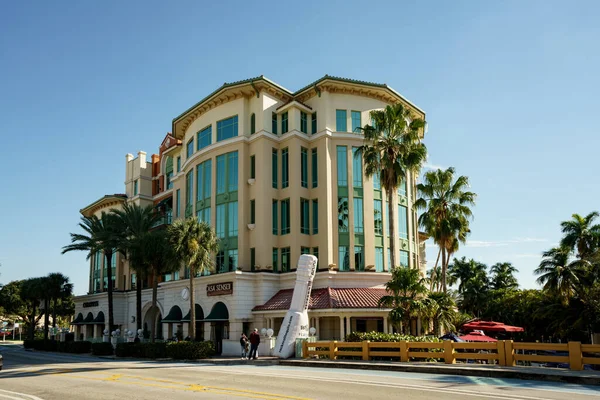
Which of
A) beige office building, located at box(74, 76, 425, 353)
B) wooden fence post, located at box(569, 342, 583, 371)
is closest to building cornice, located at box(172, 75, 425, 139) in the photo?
beige office building, located at box(74, 76, 425, 353)

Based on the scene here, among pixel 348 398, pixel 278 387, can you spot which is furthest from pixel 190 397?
pixel 348 398

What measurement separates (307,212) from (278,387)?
2532 cm

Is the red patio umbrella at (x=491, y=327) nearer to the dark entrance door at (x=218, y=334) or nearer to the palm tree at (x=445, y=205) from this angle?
the palm tree at (x=445, y=205)

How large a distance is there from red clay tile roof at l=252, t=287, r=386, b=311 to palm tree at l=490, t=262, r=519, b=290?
3024cm

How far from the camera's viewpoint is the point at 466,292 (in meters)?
58.4

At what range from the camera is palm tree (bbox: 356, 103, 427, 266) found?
1265 inches

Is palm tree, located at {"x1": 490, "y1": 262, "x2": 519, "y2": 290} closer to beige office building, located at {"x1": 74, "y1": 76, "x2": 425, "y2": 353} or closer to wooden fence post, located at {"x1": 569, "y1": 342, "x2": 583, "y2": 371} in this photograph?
beige office building, located at {"x1": 74, "y1": 76, "x2": 425, "y2": 353}

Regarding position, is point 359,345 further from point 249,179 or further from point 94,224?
point 94,224

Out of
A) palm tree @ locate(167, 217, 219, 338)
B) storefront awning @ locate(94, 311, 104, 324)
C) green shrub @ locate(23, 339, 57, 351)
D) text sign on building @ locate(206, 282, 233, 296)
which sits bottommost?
green shrub @ locate(23, 339, 57, 351)

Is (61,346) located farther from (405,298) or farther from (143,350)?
(405,298)

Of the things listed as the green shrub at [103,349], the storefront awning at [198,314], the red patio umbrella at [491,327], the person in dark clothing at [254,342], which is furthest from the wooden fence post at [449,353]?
the green shrub at [103,349]

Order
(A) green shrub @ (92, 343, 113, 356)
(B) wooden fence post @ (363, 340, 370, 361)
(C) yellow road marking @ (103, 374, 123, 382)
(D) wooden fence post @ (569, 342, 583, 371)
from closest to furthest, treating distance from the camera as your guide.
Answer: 1. (D) wooden fence post @ (569, 342, 583, 371)
2. (C) yellow road marking @ (103, 374, 123, 382)
3. (B) wooden fence post @ (363, 340, 370, 361)
4. (A) green shrub @ (92, 343, 113, 356)

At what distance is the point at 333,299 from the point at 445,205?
39.9 feet

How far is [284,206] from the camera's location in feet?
133
